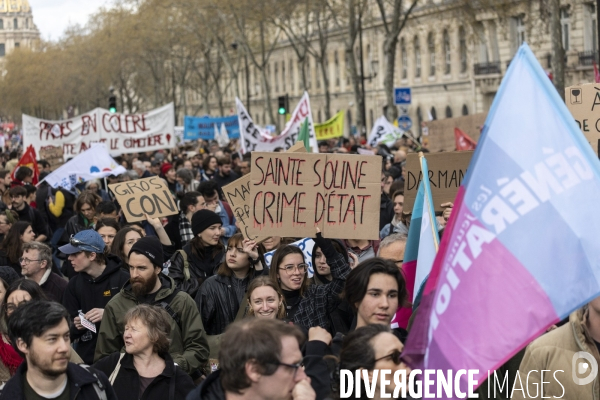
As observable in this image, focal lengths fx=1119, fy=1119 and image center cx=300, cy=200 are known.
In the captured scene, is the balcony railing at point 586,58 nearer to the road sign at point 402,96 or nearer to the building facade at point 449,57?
the building facade at point 449,57

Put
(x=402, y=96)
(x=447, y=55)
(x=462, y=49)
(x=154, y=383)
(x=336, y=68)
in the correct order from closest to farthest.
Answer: (x=154, y=383)
(x=402, y=96)
(x=462, y=49)
(x=447, y=55)
(x=336, y=68)

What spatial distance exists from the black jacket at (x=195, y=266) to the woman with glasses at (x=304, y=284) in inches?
53.7

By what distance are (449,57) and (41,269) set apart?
49826mm

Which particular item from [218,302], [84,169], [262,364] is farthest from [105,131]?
[262,364]

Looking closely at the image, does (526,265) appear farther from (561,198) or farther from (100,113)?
(100,113)

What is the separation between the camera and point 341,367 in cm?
421

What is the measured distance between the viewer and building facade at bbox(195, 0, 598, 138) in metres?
41.3

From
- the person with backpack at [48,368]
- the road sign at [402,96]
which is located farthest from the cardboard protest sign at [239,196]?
the road sign at [402,96]

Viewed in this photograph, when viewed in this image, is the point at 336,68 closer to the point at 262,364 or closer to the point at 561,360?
the point at 561,360

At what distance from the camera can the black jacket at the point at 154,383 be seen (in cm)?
542

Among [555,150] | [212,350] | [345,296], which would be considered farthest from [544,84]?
[212,350]

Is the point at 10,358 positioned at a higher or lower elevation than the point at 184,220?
lower

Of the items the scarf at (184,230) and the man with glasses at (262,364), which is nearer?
the man with glasses at (262,364)

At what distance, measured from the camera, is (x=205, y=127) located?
3328 cm
